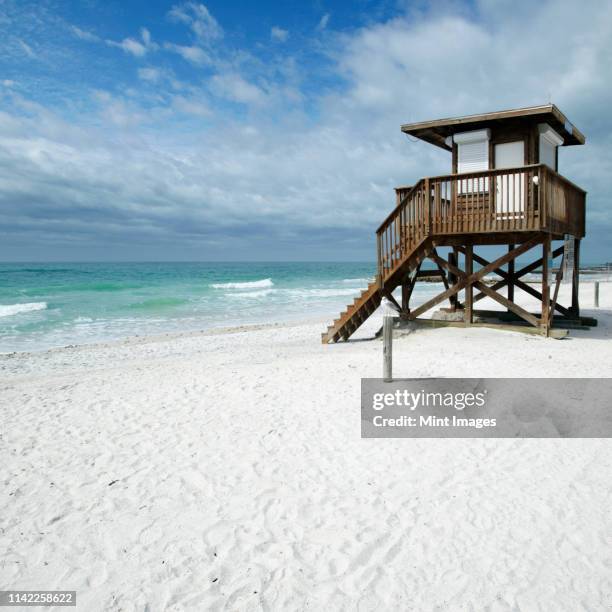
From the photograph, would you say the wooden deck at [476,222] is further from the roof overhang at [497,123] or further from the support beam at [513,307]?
the roof overhang at [497,123]

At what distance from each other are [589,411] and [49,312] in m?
27.0

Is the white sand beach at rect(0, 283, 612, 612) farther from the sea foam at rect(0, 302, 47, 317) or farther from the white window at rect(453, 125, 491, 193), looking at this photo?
the sea foam at rect(0, 302, 47, 317)

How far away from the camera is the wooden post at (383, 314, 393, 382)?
25.4 ft

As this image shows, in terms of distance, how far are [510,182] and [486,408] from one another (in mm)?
6290

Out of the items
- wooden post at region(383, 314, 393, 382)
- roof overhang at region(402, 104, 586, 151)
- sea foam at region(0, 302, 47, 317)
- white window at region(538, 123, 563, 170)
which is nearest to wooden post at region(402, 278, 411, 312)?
roof overhang at region(402, 104, 586, 151)

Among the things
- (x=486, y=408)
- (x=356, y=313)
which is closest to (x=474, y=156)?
(x=356, y=313)

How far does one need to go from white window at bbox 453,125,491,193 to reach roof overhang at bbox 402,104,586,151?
192 millimetres

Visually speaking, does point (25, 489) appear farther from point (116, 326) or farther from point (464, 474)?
point (116, 326)

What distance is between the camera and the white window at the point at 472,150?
12.1 m

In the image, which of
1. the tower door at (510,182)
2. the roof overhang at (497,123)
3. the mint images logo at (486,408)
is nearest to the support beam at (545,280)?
the tower door at (510,182)

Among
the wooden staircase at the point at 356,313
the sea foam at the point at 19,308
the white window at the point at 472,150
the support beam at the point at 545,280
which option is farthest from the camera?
the sea foam at the point at 19,308

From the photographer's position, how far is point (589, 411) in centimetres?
662

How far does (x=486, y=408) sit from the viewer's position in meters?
6.95

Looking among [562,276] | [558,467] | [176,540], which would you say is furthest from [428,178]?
[176,540]
